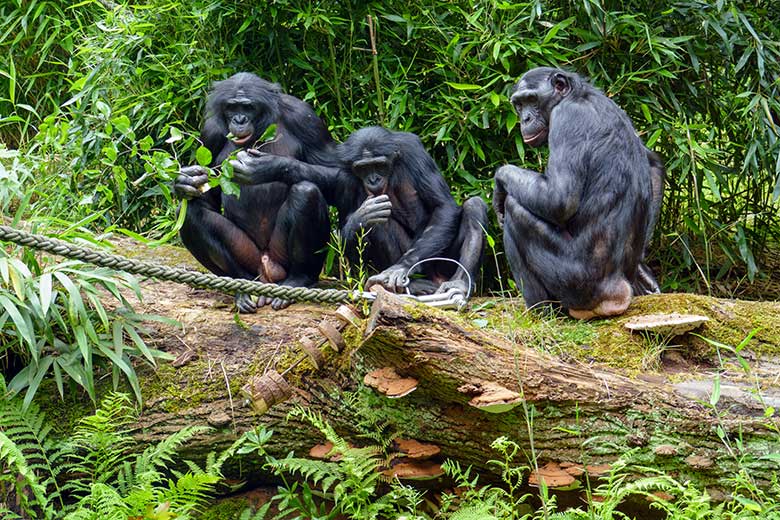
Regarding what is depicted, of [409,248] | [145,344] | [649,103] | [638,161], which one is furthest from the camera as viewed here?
[649,103]

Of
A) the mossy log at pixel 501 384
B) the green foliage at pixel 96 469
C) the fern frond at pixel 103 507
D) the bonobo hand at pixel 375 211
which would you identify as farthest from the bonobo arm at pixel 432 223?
the fern frond at pixel 103 507

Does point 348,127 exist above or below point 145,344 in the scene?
above

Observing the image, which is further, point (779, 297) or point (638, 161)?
point (779, 297)

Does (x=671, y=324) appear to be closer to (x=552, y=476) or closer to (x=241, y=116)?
(x=552, y=476)

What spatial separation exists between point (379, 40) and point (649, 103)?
2099 mm

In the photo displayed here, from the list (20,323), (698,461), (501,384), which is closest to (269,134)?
(20,323)

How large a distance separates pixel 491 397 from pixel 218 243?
2.75 m

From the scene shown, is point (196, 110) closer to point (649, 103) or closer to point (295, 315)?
point (295, 315)

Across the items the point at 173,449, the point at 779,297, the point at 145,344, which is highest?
the point at 145,344

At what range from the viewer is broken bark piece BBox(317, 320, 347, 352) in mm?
4465

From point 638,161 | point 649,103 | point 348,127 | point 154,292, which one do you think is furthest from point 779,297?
point 154,292

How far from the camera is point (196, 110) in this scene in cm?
741

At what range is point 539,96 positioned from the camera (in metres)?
5.51

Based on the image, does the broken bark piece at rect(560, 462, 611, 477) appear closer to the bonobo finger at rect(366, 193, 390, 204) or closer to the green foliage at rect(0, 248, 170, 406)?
the green foliage at rect(0, 248, 170, 406)
